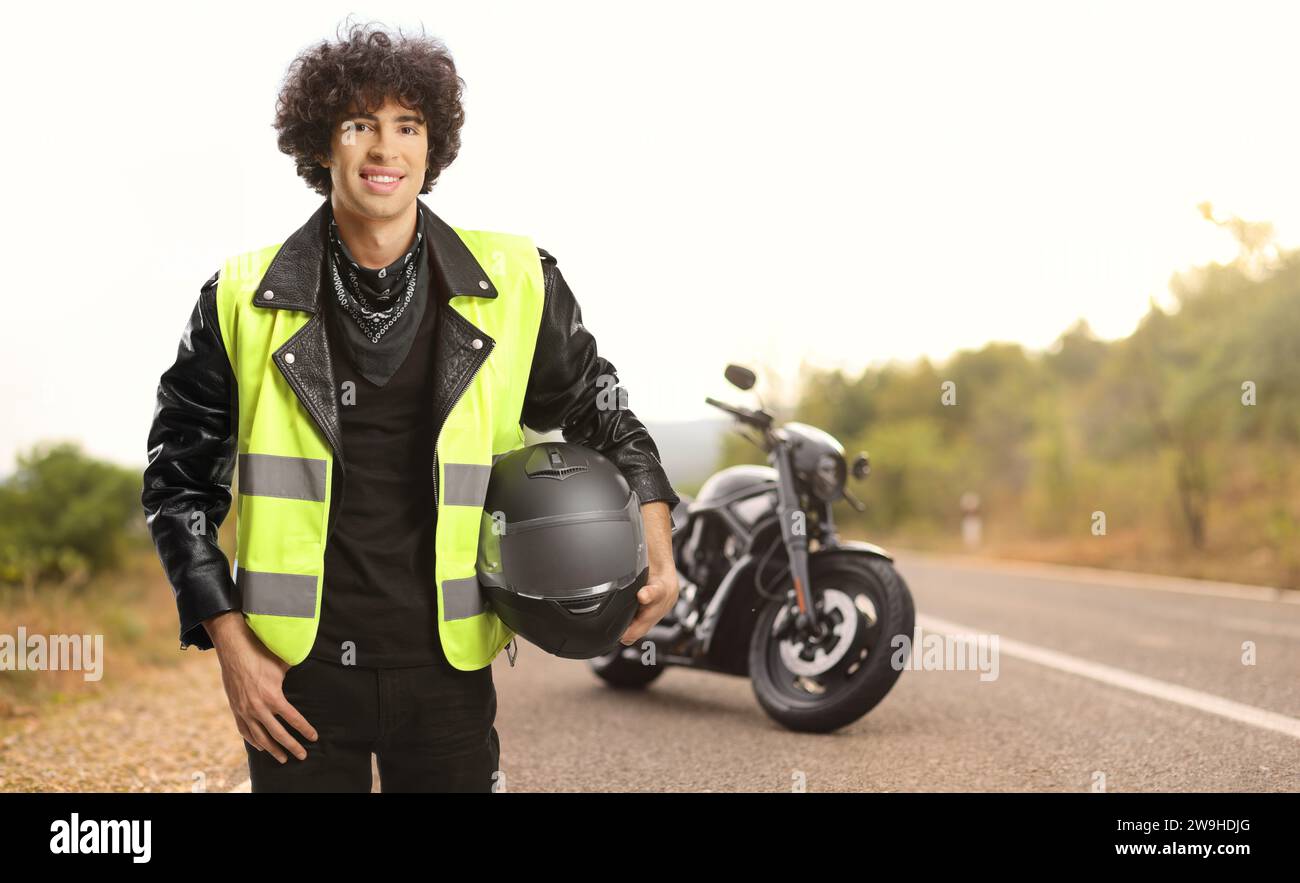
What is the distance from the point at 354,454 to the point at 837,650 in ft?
10.5

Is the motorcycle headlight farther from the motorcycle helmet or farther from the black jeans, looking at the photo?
the black jeans

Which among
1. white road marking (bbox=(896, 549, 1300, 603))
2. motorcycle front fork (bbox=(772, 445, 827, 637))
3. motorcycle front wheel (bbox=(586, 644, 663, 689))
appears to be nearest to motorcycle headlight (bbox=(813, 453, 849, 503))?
motorcycle front fork (bbox=(772, 445, 827, 637))

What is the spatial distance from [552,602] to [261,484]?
25.3 inches

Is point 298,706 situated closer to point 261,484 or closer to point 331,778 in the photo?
point 331,778

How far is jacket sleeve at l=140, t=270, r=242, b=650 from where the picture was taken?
8.27 feet

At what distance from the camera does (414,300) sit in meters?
2.74

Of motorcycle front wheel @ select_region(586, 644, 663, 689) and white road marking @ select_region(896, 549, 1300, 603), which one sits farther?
white road marking @ select_region(896, 549, 1300, 603)

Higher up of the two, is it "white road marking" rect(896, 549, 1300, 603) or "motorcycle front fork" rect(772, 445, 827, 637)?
"motorcycle front fork" rect(772, 445, 827, 637)

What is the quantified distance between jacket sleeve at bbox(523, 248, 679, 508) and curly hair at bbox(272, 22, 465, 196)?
0.41m

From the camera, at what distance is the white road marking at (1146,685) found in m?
5.46

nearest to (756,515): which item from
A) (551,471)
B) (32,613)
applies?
(551,471)

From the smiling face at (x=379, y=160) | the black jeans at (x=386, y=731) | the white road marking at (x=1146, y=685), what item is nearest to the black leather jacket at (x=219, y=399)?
the smiling face at (x=379, y=160)

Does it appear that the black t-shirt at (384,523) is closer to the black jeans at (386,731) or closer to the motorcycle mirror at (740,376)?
the black jeans at (386,731)

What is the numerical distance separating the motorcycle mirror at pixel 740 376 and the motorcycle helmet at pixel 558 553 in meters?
2.61
